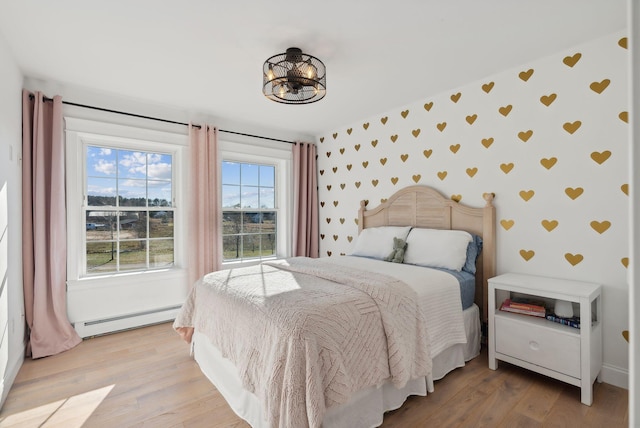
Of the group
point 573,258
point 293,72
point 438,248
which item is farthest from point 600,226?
point 293,72

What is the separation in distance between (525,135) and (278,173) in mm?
2886

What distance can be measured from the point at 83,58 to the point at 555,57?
135 inches

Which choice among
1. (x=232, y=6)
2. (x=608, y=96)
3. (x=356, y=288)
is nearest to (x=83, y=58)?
(x=232, y=6)

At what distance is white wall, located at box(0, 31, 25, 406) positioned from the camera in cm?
201

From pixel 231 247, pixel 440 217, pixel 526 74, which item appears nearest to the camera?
pixel 526 74

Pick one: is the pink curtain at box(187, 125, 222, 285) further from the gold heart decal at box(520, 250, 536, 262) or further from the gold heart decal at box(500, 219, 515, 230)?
the gold heart decal at box(520, 250, 536, 262)

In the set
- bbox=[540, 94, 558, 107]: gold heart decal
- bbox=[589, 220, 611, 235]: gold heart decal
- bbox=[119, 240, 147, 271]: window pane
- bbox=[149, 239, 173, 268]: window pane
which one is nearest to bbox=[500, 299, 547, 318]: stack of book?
bbox=[589, 220, 611, 235]: gold heart decal

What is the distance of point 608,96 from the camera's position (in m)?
2.12

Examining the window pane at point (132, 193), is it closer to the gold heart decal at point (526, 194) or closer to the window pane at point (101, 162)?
the window pane at point (101, 162)

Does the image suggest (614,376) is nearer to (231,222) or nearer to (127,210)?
(231,222)

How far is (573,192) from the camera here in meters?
2.27

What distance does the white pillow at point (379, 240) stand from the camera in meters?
3.11

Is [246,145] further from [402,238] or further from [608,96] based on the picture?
[608,96]

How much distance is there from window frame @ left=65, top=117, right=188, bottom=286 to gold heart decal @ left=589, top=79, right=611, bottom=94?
3.51 metres
